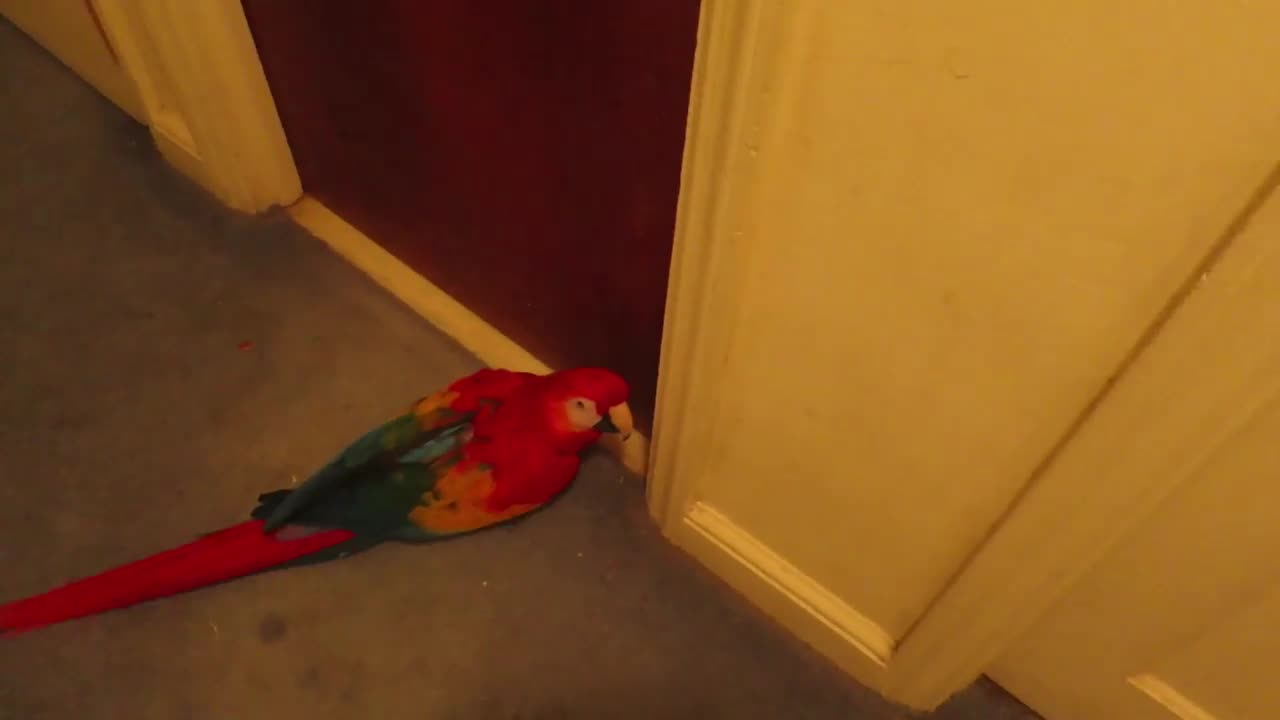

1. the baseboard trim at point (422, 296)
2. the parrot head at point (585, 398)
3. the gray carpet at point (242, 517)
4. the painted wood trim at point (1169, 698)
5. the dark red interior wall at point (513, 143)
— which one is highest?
the dark red interior wall at point (513, 143)

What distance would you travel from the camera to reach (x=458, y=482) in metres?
0.99

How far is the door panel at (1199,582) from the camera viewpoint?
18.2 inches

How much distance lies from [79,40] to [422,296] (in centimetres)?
62

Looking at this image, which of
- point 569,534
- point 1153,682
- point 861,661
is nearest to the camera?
point 1153,682

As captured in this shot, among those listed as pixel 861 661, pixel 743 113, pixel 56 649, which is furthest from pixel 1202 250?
pixel 56 649

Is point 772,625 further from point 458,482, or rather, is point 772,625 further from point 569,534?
point 458,482

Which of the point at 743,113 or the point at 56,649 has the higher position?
the point at 743,113

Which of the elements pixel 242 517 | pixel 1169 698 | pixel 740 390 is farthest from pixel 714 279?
pixel 242 517

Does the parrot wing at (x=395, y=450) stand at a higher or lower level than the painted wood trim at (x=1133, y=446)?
lower

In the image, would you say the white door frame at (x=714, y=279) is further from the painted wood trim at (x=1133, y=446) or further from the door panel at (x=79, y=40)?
the door panel at (x=79, y=40)

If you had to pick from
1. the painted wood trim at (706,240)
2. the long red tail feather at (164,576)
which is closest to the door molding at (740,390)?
the painted wood trim at (706,240)

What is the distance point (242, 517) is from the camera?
1082mm

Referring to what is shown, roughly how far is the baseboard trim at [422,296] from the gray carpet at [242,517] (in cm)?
2

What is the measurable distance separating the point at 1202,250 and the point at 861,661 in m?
0.63
